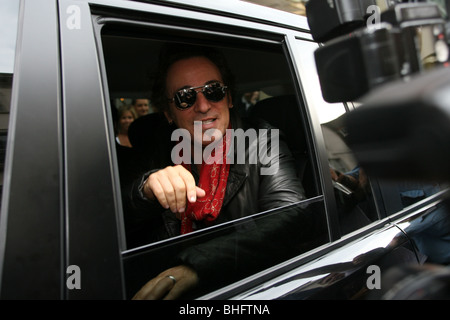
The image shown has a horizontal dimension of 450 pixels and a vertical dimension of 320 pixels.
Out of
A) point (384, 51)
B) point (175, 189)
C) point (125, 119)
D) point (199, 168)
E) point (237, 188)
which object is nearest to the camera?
point (384, 51)

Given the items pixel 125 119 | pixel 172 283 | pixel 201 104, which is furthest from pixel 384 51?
pixel 125 119

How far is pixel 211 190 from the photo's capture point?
1.77 m

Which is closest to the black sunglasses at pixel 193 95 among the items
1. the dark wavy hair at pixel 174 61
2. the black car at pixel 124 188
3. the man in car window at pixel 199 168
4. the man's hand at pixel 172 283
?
the man in car window at pixel 199 168

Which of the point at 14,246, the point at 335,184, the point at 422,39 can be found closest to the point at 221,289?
the point at 14,246

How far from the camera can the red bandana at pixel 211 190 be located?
5.23 ft

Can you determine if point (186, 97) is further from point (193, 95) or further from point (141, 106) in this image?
point (141, 106)

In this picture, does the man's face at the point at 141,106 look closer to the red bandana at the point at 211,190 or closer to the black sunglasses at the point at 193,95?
the black sunglasses at the point at 193,95

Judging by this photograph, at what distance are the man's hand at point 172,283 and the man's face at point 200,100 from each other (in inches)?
38.8

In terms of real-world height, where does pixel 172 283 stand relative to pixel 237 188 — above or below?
below

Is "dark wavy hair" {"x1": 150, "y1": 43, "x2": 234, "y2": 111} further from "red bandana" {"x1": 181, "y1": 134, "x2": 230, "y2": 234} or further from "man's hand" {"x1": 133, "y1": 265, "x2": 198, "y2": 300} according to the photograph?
"man's hand" {"x1": 133, "y1": 265, "x2": 198, "y2": 300}

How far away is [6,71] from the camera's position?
1.01 m

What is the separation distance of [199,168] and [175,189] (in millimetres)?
575
